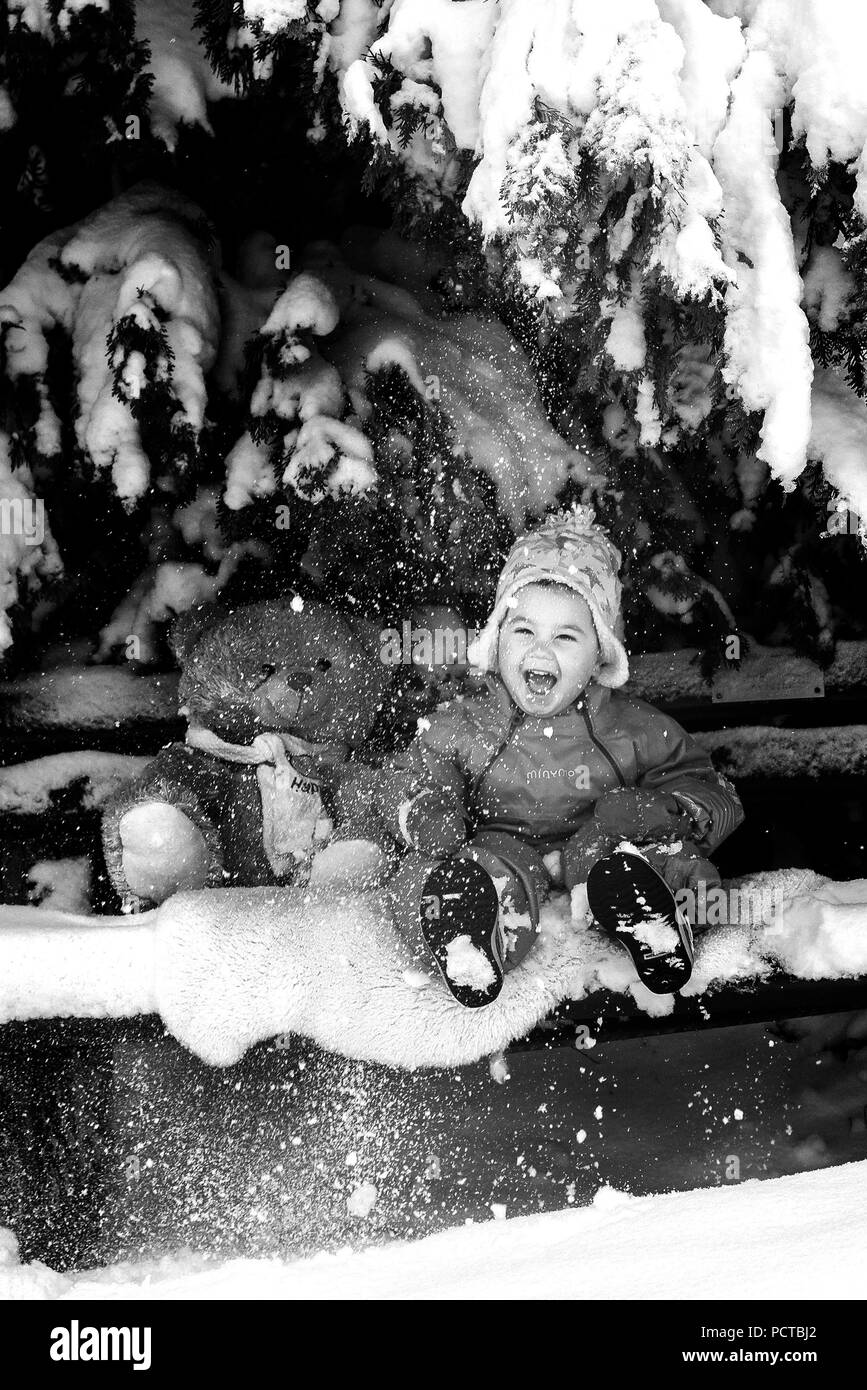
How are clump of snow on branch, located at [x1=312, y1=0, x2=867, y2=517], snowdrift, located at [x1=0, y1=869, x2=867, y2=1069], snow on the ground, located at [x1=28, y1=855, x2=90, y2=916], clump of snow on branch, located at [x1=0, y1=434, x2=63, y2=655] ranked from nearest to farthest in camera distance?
clump of snow on branch, located at [x1=312, y1=0, x2=867, y2=517]
snowdrift, located at [x1=0, y1=869, x2=867, y2=1069]
clump of snow on branch, located at [x1=0, y1=434, x2=63, y2=655]
snow on the ground, located at [x1=28, y1=855, x2=90, y2=916]

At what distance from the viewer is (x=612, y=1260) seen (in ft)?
7.13

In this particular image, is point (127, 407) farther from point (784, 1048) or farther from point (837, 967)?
point (784, 1048)

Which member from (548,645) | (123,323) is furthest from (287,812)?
(123,323)

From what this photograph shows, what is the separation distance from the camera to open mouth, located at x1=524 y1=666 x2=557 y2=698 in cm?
316

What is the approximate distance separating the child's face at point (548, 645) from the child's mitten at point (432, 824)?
354mm

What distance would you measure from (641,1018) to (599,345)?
145cm

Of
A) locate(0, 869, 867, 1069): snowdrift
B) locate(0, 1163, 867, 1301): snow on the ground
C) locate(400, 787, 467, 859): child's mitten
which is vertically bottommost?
locate(0, 1163, 867, 1301): snow on the ground

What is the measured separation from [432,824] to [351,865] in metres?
0.27

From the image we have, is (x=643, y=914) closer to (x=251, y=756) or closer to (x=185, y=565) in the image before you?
(x=251, y=756)

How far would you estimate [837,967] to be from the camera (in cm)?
293

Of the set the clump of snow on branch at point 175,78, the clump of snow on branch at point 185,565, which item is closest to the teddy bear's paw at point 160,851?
the clump of snow on branch at point 185,565

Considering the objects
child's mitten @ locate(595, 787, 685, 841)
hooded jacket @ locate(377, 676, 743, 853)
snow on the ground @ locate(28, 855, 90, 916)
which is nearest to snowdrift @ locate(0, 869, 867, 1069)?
child's mitten @ locate(595, 787, 685, 841)

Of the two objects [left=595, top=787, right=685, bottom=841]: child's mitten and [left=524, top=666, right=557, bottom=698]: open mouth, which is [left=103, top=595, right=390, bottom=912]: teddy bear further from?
[left=595, top=787, right=685, bottom=841]: child's mitten

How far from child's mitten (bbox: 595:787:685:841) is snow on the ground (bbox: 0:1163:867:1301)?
788 millimetres
